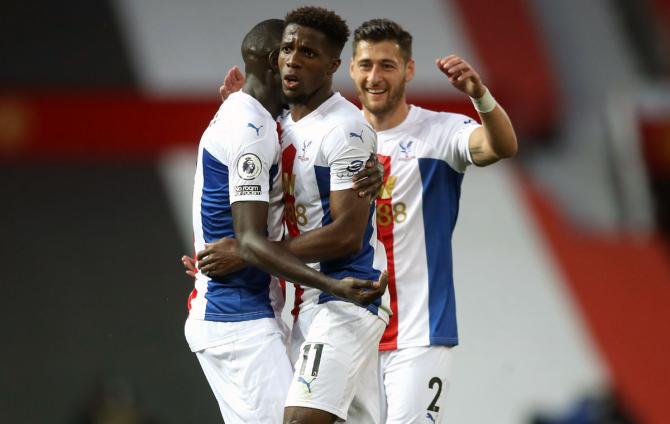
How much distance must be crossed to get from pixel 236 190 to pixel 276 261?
0.91ft

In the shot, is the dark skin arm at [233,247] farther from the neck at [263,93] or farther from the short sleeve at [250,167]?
the neck at [263,93]

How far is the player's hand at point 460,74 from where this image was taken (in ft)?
13.9

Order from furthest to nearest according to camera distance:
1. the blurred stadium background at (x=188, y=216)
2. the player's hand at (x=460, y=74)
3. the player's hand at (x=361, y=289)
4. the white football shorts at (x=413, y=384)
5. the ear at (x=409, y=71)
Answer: the blurred stadium background at (x=188, y=216) → the ear at (x=409, y=71) → the white football shorts at (x=413, y=384) → the player's hand at (x=460, y=74) → the player's hand at (x=361, y=289)

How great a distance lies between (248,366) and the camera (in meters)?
3.83

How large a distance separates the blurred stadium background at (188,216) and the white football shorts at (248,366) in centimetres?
439

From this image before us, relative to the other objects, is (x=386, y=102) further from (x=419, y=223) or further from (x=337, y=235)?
(x=337, y=235)

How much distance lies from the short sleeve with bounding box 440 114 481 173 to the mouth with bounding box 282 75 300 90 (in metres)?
1.00

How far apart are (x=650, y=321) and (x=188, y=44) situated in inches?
194

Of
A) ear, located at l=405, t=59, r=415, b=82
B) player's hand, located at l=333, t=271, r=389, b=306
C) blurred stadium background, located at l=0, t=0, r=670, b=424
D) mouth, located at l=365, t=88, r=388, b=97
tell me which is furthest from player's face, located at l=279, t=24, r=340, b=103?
blurred stadium background, located at l=0, t=0, r=670, b=424

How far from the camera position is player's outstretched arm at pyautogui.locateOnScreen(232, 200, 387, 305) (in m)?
3.58

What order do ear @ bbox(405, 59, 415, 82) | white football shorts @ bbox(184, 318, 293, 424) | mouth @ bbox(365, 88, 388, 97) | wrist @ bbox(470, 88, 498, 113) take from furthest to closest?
1. ear @ bbox(405, 59, 415, 82)
2. mouth @ bbox(365, 88, 388, 97)
3. wrist @ bbox(470, 88, 498, 113)
4. white football shorts @ bbox(184, 318, 293, 424)

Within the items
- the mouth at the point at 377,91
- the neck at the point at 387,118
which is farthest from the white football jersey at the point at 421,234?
the mouth at the point at 377,91

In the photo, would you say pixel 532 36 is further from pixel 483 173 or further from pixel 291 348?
pixel 291 348

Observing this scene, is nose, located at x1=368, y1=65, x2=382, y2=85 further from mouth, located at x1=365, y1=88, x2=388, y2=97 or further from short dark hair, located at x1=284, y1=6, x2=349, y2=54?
short dark hair, located at x1=284, y1=6, x2=349, y2=54
